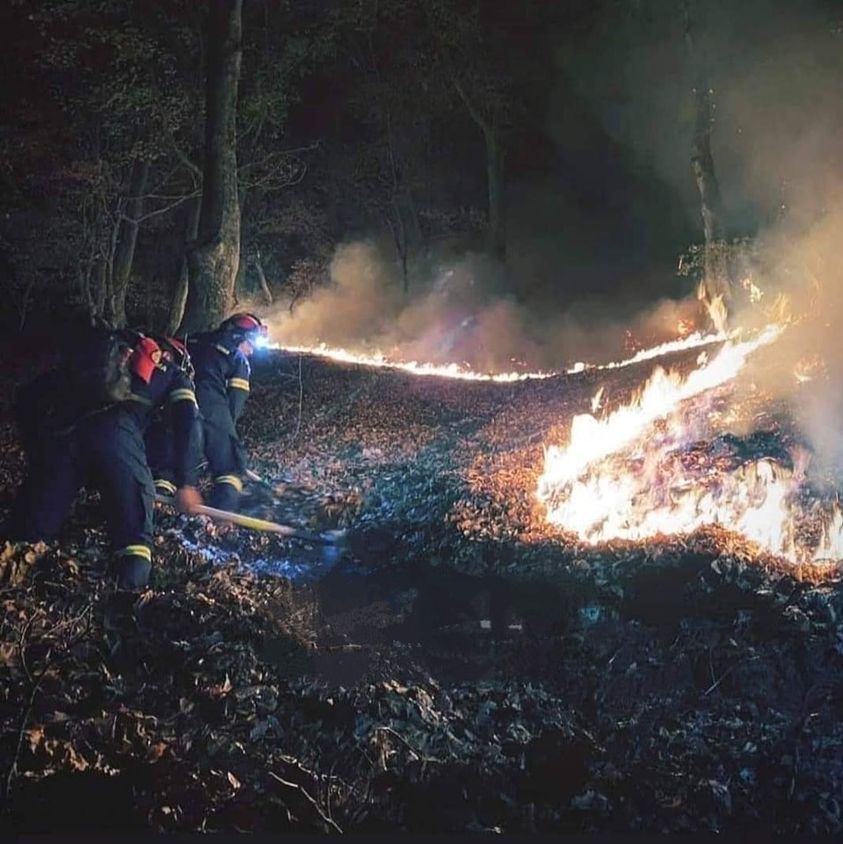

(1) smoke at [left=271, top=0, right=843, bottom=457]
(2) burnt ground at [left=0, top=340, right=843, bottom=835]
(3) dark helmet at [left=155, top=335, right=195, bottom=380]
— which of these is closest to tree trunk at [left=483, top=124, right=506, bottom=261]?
(1) smoke at [left=271, top=0, right=843, bottom=457]

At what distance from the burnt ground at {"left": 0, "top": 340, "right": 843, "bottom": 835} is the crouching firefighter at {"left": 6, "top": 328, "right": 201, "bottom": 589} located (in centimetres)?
16

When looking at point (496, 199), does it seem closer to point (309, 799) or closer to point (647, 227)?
point (647, 227)

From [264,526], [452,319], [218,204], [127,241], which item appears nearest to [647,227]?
[452,319]

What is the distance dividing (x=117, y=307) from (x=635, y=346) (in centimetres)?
877

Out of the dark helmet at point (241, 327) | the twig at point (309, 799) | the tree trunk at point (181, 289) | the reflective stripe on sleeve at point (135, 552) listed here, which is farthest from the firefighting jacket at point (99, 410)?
the tree trunk at point (181, 289)

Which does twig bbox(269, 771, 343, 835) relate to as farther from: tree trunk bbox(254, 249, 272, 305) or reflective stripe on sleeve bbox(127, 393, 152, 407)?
tree trunk bbox(254, 249, 272, 305)

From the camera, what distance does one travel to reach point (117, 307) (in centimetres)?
1130

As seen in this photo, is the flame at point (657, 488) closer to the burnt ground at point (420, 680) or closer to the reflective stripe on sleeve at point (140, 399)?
the burnt ground at point (420, 680)

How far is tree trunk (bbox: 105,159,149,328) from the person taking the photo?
11.4 meters

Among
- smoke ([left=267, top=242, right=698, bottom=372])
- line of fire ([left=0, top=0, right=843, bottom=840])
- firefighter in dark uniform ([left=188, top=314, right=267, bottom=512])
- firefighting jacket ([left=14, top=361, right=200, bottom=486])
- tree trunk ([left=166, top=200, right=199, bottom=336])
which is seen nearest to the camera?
line of fire ([left=0, top=0, right=843, bottom=840])

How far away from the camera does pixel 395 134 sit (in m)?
15.1

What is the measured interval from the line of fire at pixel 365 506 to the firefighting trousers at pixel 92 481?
19mm

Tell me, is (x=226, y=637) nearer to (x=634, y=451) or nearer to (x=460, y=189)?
(x=634, y=451)

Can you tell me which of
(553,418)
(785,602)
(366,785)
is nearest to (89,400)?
(366,785)
